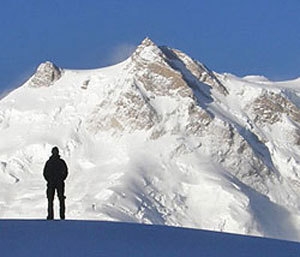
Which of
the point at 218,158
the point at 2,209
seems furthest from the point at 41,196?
the point at 218,158

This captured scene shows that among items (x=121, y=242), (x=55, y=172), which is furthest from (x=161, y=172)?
(x=121, y=242)

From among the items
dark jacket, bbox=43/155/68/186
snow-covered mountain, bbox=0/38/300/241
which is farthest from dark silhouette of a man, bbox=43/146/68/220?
snow-covered mountain, bbox=0/38/300/241

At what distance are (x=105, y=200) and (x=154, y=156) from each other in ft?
93.6

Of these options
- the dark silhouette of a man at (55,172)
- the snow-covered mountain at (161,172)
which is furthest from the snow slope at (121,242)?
the snow-covered mountain at (161,172)

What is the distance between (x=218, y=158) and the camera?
19488 cm

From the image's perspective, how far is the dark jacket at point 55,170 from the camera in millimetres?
28438

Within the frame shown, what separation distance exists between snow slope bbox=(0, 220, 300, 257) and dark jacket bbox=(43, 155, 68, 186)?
1080 millimetres

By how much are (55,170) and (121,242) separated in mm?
3081

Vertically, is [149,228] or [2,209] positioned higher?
[2,209]

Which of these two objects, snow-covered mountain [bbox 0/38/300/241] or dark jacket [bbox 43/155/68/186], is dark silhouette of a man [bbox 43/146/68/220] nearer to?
dark jacket [bbox 43/155/68/186]

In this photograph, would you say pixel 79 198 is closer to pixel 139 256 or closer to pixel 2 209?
pixel 2 209

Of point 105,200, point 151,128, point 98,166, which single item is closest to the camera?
point 105,200

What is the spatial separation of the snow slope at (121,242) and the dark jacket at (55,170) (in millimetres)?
1080

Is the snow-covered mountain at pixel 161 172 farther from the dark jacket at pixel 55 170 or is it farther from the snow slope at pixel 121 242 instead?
the dark jacket at pixel 55 170
